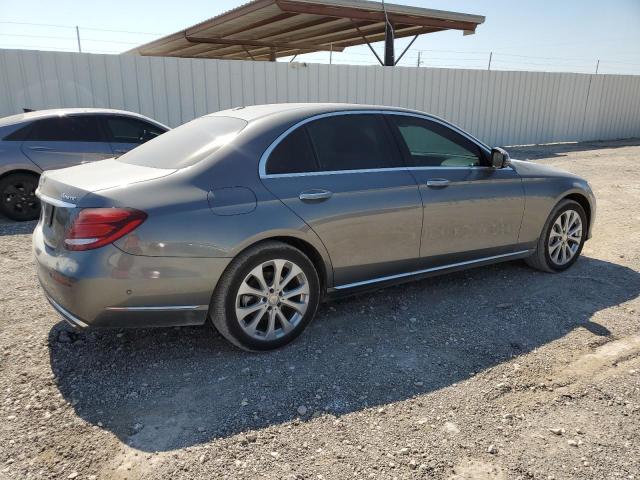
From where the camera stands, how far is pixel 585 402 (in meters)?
2.99

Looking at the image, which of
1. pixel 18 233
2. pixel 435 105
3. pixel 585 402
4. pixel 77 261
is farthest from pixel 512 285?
pixel 435 105

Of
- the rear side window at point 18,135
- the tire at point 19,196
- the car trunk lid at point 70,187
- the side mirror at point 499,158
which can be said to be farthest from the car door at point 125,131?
the side mirror at point 499,158

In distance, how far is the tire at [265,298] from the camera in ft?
10.6

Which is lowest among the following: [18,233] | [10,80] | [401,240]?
[18,233]

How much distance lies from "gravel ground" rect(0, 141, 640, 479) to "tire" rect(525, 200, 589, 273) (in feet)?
1.97

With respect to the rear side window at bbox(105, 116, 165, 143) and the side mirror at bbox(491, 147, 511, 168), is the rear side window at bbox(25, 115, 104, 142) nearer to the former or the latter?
the rear side window at bbox(105, 116, 165, 143)

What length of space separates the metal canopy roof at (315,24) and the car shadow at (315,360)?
30.0 feet

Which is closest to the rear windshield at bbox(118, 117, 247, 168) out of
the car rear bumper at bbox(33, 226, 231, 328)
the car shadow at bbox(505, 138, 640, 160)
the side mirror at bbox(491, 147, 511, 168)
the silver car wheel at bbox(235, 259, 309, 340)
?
the car rear bumper at bbox(33, 226, 231, 328)

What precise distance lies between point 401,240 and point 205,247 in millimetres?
1565

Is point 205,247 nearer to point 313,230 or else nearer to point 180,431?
point 313,230

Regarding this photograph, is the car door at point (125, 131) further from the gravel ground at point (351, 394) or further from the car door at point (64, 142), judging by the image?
the gravel ground at point (351, 394)

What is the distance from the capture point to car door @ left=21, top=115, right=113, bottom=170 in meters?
6.99

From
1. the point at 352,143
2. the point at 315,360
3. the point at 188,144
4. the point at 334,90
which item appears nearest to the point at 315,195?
the point at 352,143

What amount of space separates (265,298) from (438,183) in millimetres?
1711
